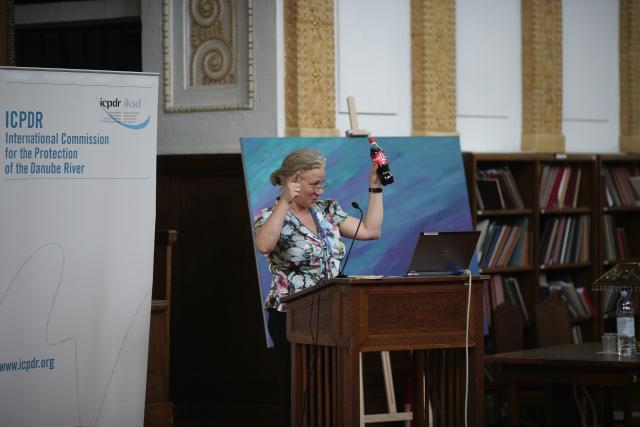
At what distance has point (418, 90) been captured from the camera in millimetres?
8242

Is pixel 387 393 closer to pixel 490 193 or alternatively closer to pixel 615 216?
pixel 490 193

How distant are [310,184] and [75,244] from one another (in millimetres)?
1349

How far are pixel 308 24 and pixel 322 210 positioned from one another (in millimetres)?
2233

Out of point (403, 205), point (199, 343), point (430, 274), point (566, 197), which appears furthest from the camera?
point (566, 197)

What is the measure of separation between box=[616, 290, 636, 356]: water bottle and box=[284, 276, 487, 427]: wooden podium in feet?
Answer: 4.13

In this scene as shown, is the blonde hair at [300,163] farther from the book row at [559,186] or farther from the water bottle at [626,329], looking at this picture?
the book row at [559,186]

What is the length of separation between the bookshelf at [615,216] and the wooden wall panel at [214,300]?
2.94 meters

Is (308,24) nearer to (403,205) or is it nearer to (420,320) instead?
(403,205)

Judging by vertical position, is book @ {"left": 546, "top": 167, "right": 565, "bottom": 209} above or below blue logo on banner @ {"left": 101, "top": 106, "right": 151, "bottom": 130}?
below

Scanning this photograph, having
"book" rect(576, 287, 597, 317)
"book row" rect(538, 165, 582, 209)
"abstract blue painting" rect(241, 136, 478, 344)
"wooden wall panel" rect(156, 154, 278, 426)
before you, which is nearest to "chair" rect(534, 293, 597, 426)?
"abstract blue painting" rect(241, 136, 478, 344)

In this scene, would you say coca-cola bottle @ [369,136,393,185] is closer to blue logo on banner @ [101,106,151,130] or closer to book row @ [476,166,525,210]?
blue logo on banner @ [101,106,151,130]

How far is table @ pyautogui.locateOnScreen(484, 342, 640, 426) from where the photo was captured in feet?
18.2

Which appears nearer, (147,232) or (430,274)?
(430,274)

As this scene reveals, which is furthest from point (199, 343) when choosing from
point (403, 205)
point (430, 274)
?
point (430, 274)
